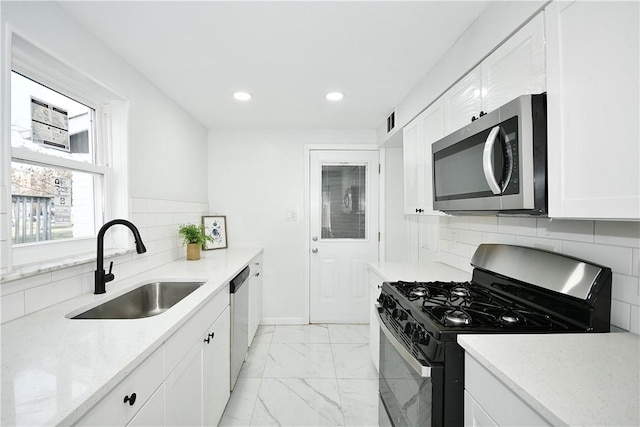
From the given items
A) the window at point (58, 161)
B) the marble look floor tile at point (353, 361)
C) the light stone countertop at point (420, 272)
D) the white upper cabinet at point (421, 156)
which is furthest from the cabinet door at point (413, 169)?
the window at point (58, 161)

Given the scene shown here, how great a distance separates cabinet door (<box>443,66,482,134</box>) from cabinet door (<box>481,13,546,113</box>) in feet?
0.18

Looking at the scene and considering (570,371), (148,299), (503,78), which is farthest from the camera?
(148,299)

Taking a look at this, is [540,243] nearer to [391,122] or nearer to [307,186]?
[391,122]

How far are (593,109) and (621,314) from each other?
0.74m

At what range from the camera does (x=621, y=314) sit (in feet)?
3.65

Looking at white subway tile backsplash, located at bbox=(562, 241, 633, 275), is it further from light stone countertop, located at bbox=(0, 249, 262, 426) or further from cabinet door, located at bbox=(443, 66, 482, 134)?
light stone countertop, located at bbox=(0, 249, 262, 426)

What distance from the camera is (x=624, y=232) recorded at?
1.09 m

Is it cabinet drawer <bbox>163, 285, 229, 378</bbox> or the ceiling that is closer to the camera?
cabinet drawer <bbox>163, 285, 229, 378</bbox>

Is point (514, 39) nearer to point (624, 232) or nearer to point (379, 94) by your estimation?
A: point (624, 232)

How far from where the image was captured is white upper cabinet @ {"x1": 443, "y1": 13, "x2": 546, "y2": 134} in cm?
113

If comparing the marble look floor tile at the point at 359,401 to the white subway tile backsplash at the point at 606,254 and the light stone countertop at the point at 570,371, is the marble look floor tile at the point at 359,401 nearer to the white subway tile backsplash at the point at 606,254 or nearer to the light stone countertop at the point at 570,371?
the light stone countertop at the point at 570,371

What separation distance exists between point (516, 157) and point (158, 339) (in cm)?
139

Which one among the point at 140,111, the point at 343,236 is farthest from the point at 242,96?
the point at 343,236

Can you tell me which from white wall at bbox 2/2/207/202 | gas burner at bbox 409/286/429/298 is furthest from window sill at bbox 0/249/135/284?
gas burner at bbox 409/286/429/298
